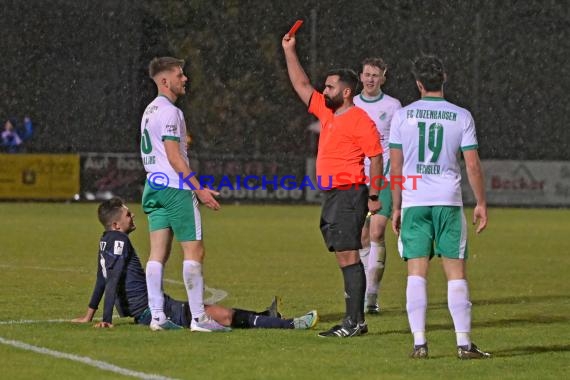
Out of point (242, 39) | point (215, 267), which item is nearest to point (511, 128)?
point (242, 39)

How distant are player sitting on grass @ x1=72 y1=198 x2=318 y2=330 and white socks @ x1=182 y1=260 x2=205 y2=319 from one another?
0.26 m

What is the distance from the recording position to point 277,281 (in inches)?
623

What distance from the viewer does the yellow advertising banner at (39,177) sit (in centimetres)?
3578

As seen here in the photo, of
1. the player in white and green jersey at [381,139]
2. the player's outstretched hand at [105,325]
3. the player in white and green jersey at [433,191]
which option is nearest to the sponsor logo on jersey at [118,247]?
the player's outstretched hand at [105,325]

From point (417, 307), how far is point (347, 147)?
5.89 feet

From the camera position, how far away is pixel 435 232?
9.50m

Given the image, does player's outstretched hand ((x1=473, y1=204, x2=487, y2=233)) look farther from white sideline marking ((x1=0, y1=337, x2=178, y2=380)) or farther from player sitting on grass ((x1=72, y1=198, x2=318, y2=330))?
white sideline marking ((x1=0, y1=337, x2=178, y2=380))

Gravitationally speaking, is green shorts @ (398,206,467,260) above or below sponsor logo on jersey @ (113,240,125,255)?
above

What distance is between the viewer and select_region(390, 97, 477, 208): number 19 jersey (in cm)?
940

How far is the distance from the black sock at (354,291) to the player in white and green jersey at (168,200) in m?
1.01

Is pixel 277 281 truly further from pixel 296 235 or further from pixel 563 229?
pixel 563 229

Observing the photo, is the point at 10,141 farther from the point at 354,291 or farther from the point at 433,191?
the point at 433,191

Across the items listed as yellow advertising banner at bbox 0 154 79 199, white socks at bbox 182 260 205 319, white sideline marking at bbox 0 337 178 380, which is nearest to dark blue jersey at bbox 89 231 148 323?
white socks at bbox 182 260 205 319

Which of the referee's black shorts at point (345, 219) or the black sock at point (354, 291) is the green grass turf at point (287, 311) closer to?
the black sock at point (354, 291)
